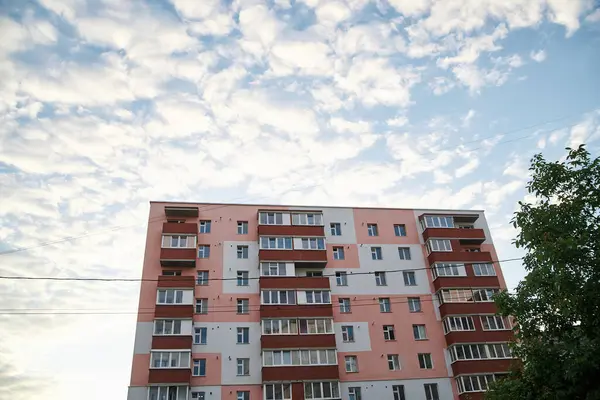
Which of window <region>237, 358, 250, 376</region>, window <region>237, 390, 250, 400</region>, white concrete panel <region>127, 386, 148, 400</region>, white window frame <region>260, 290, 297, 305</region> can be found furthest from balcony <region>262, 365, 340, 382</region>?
white concrete panel <region>127, 386, 148, 400</region>

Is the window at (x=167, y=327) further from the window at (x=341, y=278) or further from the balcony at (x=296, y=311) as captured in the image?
the window at (x=341, y=278)

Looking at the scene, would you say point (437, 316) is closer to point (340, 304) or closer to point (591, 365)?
point (340, 304)

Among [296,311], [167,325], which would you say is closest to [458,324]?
[296,311]

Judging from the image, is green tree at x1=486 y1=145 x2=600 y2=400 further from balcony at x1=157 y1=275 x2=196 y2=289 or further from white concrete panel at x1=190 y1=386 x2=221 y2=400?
balcony at x1=157 y1=275 x2=196 y2=289

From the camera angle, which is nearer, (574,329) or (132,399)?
(574,329)

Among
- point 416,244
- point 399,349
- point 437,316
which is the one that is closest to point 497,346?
point 437,316

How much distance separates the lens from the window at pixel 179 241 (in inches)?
1709

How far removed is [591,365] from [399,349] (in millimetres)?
27123

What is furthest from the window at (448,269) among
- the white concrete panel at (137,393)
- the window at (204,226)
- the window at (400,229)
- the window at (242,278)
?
the white concrete panel at (137,393)

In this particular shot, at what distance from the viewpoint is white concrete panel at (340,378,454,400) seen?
3978 cm

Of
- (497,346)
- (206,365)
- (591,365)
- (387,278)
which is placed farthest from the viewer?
(387,278)

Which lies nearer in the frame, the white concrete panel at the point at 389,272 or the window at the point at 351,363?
the window at the point at 351,363

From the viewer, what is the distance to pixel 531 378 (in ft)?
61.9

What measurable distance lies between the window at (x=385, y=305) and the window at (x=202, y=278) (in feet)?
54.1
